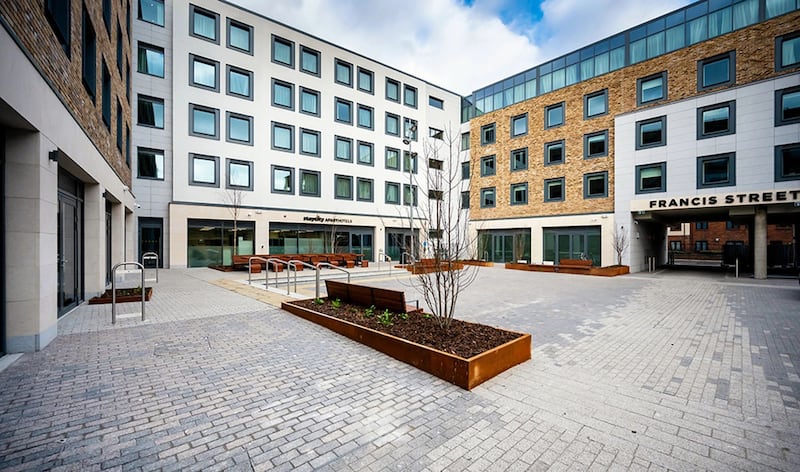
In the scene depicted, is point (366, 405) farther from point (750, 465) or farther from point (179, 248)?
point (179, 248)

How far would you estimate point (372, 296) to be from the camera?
736 cm

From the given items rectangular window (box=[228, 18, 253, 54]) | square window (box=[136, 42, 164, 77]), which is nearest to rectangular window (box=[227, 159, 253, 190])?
square window (box=[136, 42, 164, 77])

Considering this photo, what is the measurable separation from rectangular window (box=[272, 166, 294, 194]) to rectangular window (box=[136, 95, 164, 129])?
7159 mm

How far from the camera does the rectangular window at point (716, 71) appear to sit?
18811 millimetres

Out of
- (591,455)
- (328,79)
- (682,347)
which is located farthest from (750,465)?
(328,79)

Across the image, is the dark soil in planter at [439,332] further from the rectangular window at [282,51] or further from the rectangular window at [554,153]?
the rectangular window at [282,51]

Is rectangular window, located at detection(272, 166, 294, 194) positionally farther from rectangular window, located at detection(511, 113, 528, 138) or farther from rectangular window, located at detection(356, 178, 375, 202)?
rectangular window, located at detection(511, 113, 528, 138)

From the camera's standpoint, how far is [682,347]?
5957 mm

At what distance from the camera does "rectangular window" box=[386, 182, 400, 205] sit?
105ft

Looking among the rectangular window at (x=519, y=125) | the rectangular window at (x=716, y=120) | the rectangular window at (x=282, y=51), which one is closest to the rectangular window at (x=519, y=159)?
the rectangular window at (x=519, y=125)

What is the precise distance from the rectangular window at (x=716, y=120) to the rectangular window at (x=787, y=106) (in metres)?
1.57

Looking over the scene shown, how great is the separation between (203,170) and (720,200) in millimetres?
29794

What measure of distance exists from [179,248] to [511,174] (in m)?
24.6

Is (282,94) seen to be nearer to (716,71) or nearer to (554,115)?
(554,115)
